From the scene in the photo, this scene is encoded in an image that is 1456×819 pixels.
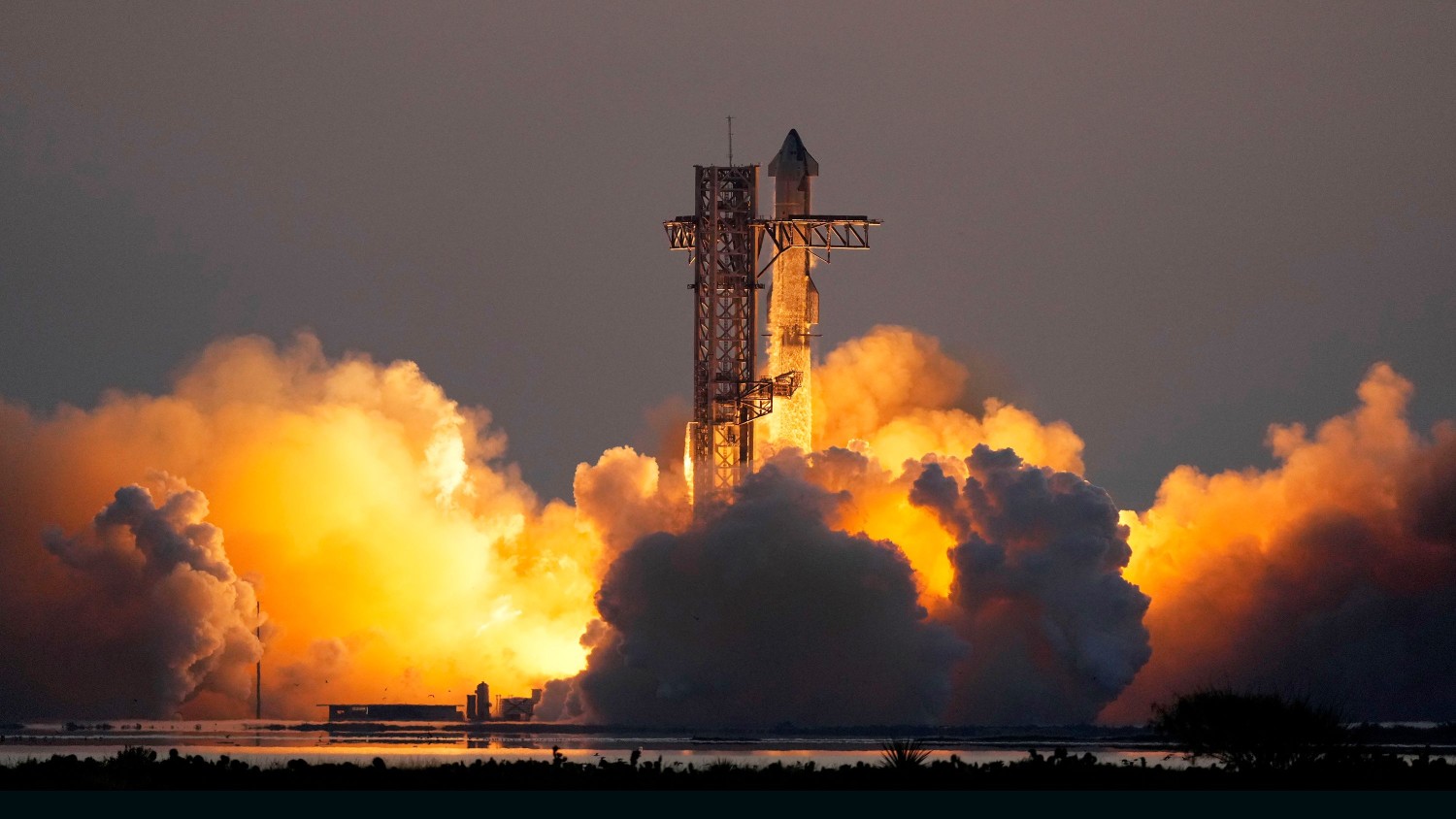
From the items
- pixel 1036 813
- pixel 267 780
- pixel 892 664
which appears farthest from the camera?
pixel 892 664

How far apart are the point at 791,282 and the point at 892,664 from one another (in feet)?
54.6

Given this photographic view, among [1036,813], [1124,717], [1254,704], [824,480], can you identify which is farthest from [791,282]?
[1036,813]

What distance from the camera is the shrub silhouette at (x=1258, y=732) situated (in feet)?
382

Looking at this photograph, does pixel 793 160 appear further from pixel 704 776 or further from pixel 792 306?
pixel 704 776

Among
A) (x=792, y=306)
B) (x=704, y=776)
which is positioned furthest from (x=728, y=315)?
(x=704, y=776)

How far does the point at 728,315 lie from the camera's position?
154125mm

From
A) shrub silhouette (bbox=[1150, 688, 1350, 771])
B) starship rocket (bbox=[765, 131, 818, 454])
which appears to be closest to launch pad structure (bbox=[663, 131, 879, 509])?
starship rocket (bbox=[765, 131, 818, 454])

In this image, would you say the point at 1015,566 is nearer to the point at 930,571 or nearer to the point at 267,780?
the point at 930,571

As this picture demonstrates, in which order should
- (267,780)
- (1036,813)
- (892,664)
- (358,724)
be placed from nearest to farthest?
(1036,813) < (267,780) < (892,664) < (358,724)

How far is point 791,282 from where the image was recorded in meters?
157

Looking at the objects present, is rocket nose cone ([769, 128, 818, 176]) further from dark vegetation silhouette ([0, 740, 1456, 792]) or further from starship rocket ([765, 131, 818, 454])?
dark vegetation silhouette ([0, 740, 1456, 792])

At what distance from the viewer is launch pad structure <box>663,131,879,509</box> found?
153625 millimetres

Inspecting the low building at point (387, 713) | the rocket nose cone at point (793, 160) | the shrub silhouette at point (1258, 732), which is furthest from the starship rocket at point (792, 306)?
the shrub silhouette at point (1258, 732)

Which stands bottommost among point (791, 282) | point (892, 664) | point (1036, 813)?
point (1036, 813)
